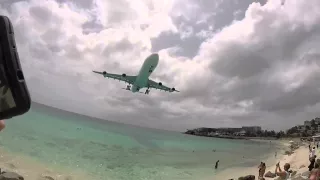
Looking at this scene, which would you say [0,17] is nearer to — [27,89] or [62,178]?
[27,89]

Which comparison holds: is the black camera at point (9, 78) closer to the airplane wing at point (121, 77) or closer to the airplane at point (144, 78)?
the airplane at point (144, 78)

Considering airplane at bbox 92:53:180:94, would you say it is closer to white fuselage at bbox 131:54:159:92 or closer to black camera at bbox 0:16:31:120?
white fuselage at bbox 131:54:159:92

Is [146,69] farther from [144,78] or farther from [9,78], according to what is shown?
[9,78]

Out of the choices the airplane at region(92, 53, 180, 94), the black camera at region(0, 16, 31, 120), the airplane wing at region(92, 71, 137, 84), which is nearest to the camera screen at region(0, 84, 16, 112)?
the black camera at region(0, 16, 31, 120)

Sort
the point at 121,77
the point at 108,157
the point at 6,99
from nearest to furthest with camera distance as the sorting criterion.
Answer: the point at 6,99 → the point at 121,77 → the point at 108,157

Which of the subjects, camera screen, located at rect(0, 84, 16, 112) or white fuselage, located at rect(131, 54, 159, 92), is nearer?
camera screen, located at rect(0, 84, 16, 112)

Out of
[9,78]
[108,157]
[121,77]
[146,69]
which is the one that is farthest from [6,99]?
[108,157]

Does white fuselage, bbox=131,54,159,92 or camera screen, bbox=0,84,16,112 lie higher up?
white fuselage, bbox=131,54,159,92
